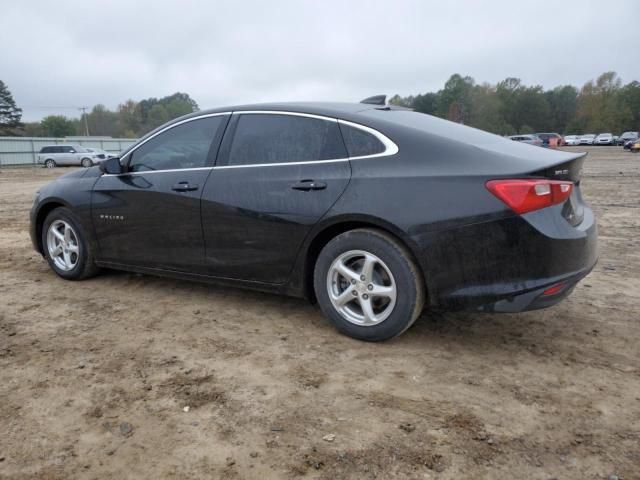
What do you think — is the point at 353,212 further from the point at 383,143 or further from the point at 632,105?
the point at 632,105

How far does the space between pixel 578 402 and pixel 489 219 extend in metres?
1.02

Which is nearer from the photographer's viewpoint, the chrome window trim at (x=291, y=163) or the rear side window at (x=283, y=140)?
the chrome window trim at (x=291, y=163)

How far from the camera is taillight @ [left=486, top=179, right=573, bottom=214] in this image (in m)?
2.79

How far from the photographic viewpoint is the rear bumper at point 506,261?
2805 millimetres

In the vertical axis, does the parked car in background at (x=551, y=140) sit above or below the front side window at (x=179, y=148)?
above

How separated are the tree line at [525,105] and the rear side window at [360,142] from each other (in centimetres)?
9013

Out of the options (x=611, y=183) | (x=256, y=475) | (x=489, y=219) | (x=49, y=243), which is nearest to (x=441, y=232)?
(x=489, y=219)

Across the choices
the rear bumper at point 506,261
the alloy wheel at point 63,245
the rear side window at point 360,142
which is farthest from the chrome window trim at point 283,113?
the alloy wheel at point 63,245

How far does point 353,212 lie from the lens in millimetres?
3168

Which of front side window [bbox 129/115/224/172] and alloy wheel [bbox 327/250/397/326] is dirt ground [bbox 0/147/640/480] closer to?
alloy wheel [bbox 327/250/397/326]

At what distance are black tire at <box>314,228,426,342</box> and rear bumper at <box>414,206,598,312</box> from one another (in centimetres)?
11

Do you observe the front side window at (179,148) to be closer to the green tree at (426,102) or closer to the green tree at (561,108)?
the green tree at (426,102)

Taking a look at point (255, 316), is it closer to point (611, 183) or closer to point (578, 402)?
point (578, 402)

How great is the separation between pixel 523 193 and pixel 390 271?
867 millimetres
